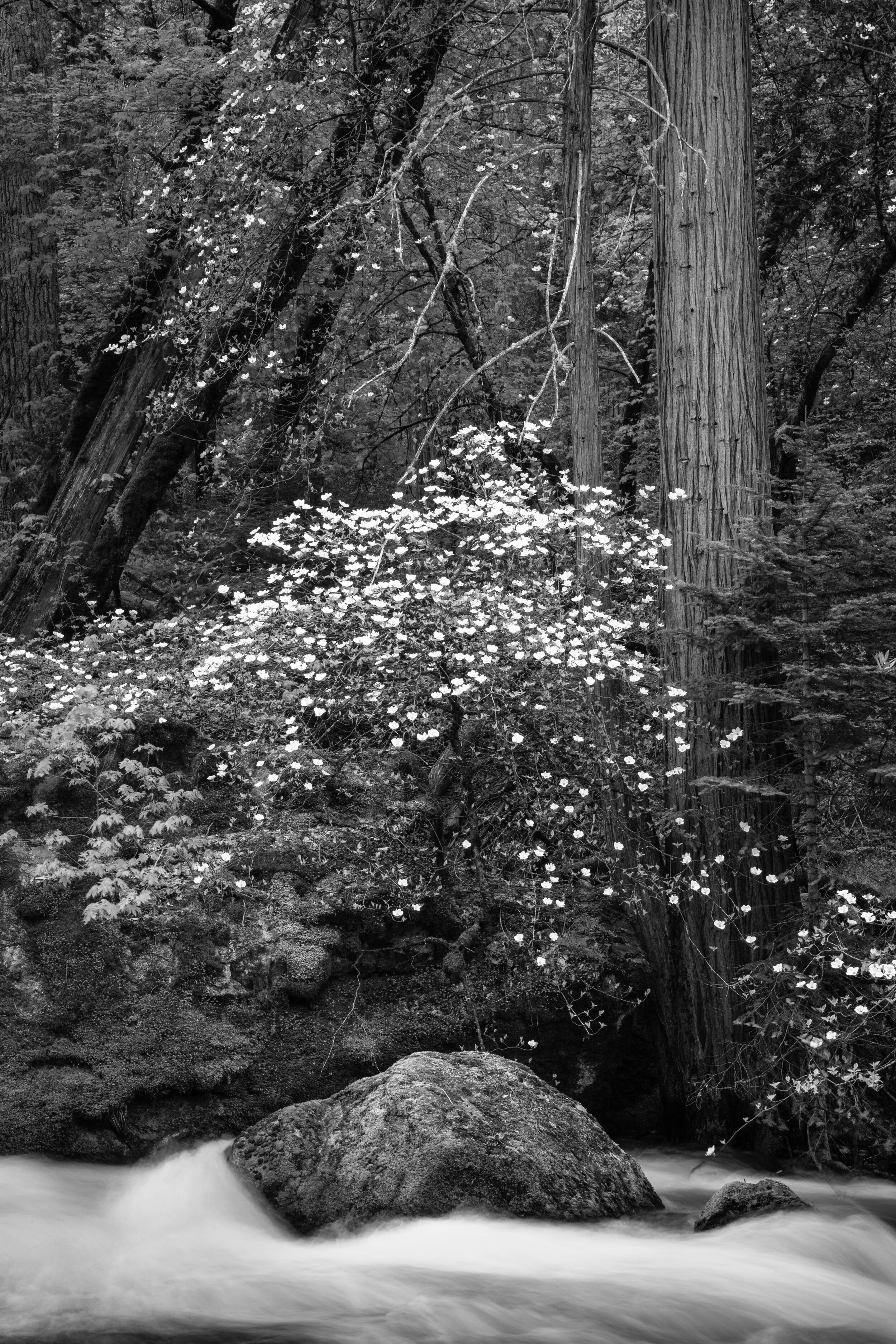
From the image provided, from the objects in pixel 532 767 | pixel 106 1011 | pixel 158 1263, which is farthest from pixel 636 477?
pixel 158 1263

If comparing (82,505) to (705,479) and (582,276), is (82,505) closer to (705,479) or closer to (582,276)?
(582,276)

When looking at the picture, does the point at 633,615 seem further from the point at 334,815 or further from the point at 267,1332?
the point at 267,1332

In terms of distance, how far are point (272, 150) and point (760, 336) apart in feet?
16.7

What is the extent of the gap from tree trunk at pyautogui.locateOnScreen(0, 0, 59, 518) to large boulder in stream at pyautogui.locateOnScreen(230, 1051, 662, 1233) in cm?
825

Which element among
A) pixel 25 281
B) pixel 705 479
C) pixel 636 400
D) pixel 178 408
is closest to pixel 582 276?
pixel 705 479

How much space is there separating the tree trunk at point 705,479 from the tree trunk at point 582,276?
0.38m

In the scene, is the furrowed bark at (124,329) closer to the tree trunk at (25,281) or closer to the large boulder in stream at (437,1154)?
the tree trunk at (25,281)

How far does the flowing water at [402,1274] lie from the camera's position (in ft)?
13.4

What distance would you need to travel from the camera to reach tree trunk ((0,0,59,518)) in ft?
37.7

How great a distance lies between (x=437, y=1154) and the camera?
474 cm

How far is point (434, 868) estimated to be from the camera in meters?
6.72

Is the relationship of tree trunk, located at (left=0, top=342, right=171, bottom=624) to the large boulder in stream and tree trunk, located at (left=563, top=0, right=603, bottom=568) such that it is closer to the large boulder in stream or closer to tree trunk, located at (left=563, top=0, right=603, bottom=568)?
tree trunk, located at (left=563, top=0, right=603, bottom=568)

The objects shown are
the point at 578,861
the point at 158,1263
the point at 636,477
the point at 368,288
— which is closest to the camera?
the point at 158,1263

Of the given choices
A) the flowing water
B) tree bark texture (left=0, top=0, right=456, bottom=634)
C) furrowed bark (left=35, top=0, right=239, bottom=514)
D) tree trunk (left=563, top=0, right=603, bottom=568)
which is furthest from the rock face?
furrowed bark (left=35, top=0, right=239, bottom=514)
